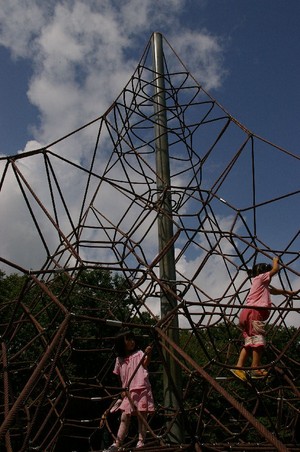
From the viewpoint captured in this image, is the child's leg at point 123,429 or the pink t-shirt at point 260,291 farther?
the pink t-shirt at point 260,291

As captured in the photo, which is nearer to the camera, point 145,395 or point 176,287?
point 145,395

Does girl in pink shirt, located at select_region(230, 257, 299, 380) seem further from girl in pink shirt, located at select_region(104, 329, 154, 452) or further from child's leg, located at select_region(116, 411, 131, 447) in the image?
child's leg, located at select_region(116, 411, 131, 447)

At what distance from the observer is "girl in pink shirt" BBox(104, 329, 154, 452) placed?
15.0 ft

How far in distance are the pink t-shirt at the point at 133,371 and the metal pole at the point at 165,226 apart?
0.23 meters

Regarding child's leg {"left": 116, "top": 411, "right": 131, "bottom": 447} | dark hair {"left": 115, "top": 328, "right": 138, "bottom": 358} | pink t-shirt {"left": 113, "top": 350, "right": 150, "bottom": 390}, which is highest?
dark hair {"left": 115, "top": 328, "right": 138, "bottom": 358}

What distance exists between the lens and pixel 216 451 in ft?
12.0

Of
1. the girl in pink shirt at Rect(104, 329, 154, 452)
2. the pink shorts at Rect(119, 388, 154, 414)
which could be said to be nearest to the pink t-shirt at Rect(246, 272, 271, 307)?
the girl in pink shirt at Rect(104, 329, 154, 452)

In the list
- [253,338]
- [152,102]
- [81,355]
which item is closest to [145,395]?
[253,338]

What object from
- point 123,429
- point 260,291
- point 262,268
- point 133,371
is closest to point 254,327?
point 260,291

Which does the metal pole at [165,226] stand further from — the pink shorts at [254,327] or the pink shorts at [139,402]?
the pink shorts at [254,327]

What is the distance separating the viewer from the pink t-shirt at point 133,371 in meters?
→ 4.88

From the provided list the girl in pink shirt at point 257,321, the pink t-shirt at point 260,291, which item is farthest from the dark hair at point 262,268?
the pink t-shirt at point 260,291

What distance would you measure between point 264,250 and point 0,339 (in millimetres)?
3364

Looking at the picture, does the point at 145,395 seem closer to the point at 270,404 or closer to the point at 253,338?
the point at 253,338
